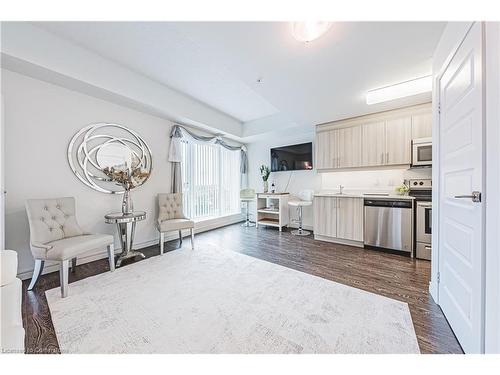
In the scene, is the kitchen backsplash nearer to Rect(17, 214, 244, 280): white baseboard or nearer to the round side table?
Rect(17, 214, 244, 280): white baseboard

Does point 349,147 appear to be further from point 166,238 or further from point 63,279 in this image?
point 63,279

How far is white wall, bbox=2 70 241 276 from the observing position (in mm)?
2105

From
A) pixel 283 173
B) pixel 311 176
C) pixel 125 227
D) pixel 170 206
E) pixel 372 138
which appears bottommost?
pixel 125 227

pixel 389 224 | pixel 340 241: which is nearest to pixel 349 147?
pixel 389 224

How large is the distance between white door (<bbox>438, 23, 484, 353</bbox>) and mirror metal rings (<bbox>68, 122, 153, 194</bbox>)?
3776 mm

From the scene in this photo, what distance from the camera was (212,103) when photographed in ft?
12.2

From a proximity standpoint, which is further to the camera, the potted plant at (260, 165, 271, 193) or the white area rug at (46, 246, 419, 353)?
the potted plant at (260, 165, 271, 193)

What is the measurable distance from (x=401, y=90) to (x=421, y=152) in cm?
99

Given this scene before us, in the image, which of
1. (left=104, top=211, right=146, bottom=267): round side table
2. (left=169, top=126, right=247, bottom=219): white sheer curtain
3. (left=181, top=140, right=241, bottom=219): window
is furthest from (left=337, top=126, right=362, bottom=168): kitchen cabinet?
(left=104, top=211, right=146, bottom=267): round side table

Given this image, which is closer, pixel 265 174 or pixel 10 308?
pixel 10 308

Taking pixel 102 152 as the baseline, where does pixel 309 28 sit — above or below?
above

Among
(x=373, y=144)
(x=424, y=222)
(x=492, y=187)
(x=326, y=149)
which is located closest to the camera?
(x=492, y=187)

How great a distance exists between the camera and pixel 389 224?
2928 mm
